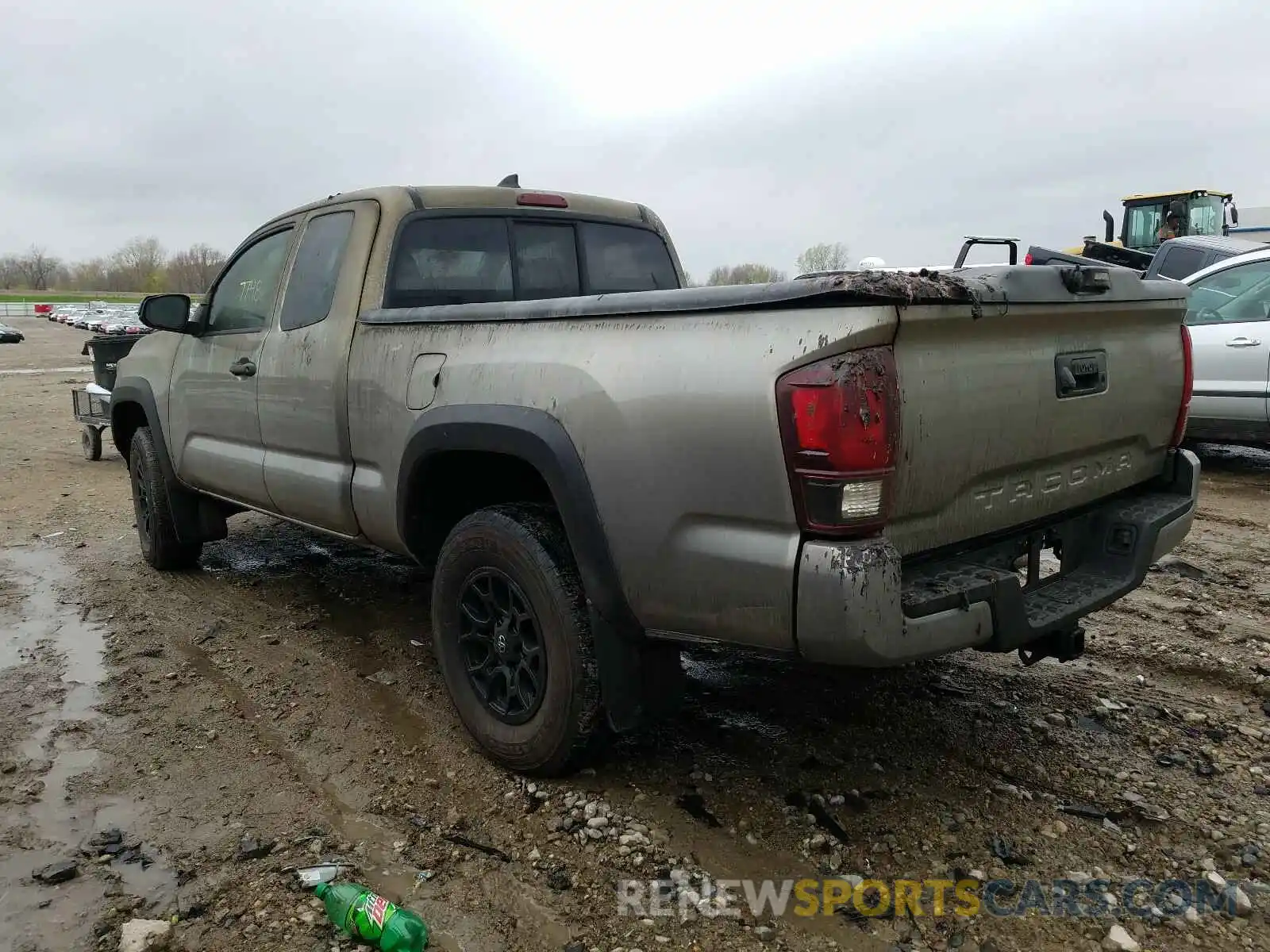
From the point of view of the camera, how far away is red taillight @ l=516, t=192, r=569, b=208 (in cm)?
407

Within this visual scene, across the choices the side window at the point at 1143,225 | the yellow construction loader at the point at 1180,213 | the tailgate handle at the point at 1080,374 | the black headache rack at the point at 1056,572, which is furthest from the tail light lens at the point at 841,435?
the side window at the point at 1143,225

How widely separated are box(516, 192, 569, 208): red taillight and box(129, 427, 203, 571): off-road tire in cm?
268

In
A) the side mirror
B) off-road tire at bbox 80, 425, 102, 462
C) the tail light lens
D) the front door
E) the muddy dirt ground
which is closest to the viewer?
the tail light lens

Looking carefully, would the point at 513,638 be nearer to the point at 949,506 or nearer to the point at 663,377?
the point at 663,377

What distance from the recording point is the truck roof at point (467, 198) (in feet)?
12.2

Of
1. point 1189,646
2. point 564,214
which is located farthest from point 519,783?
point 1189,646

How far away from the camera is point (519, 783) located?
117 inches

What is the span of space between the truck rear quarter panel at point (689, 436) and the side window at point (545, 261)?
4.12 feet

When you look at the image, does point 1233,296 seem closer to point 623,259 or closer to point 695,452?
point 623,259

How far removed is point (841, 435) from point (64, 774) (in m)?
2.84

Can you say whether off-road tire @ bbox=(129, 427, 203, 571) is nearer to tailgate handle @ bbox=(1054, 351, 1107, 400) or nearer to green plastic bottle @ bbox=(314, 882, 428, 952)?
green plastic bottle @ bbox=(314, 882, 428, 952)

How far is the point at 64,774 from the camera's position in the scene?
10.2 ft

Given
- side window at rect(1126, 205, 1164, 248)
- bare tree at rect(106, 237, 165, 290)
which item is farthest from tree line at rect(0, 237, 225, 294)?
side window at rect(1126, 205, 1164, 248)

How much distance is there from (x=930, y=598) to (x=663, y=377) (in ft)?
2.82
